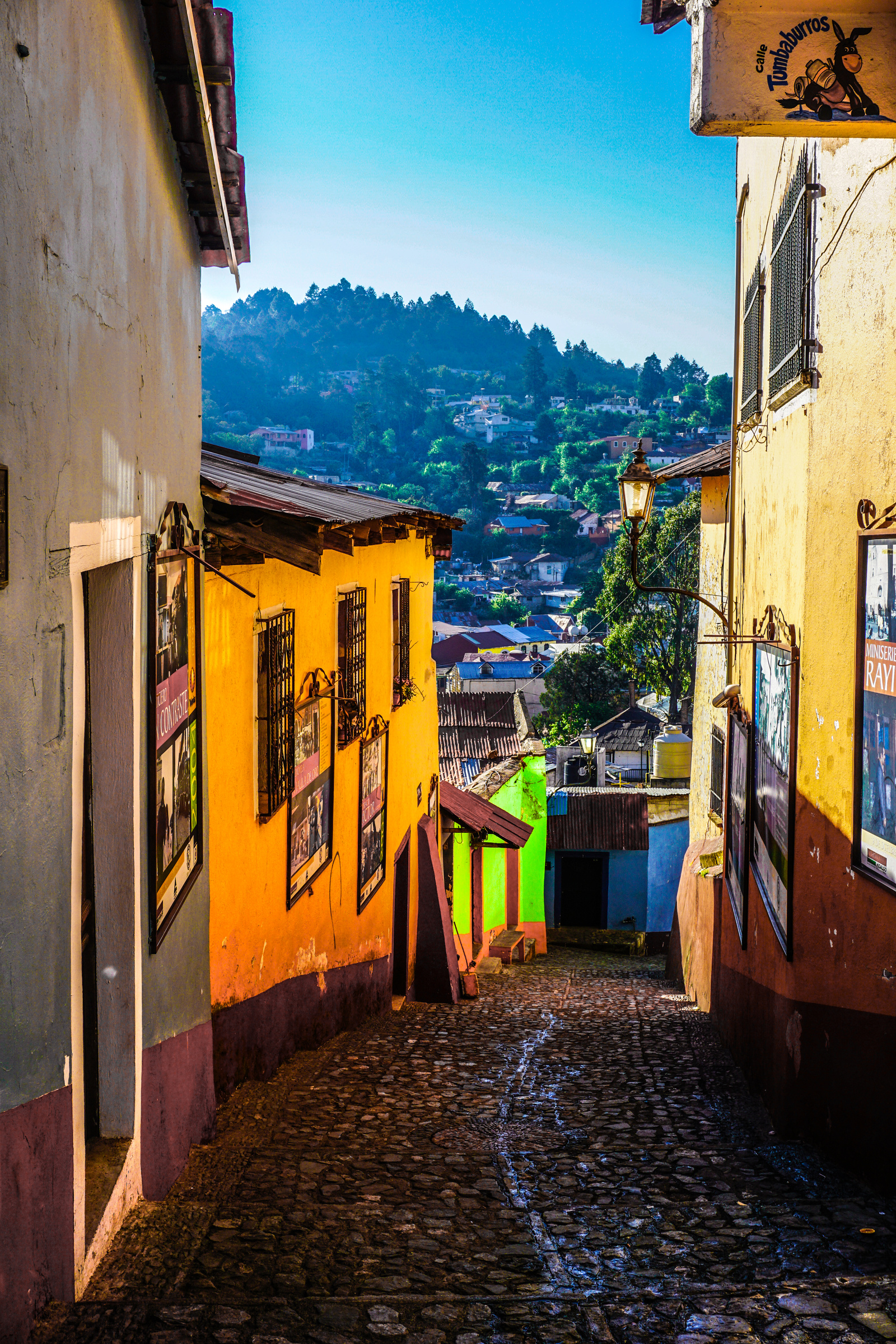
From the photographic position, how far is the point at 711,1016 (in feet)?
33.3

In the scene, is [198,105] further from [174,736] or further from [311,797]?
[311,797]

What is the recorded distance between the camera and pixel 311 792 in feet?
27.3

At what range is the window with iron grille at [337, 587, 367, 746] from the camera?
9.38 metres

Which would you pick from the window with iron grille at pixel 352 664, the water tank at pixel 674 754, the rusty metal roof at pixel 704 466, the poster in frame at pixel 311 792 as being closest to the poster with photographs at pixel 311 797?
the poster in frame at pixel 311 792

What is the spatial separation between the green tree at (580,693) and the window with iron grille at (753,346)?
119ft

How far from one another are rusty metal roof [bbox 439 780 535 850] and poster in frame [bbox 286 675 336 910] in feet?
22.1

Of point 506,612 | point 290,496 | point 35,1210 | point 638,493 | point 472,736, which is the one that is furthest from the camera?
point 506,612

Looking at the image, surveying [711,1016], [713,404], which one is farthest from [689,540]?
[713,404]

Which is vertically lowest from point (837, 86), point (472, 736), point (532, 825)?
point (532, 825)

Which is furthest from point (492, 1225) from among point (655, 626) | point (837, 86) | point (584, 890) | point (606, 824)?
point (655, 626)

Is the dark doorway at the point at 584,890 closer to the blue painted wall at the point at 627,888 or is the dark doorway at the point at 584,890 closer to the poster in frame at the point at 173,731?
the blue painted wall at the point at 627,888

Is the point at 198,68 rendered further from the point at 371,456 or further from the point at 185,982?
the point at 371,456

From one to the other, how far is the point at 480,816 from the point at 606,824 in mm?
11643

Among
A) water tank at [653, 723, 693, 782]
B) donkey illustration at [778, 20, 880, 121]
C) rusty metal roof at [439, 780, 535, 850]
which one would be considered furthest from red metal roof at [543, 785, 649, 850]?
donkey illustration at [778, 20, 880, 121]
